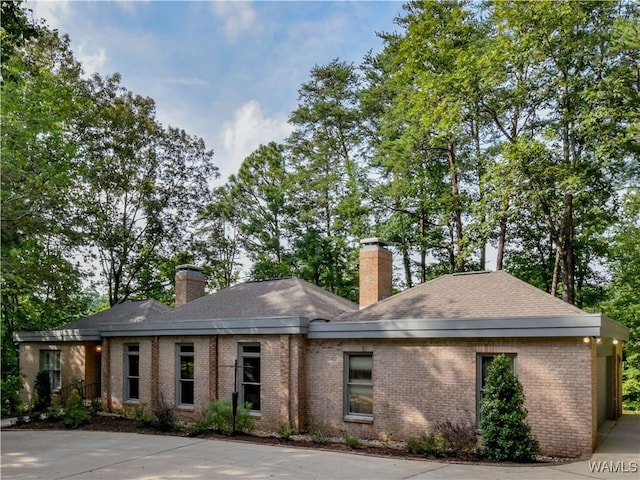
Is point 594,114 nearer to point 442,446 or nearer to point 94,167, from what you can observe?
point 442,446

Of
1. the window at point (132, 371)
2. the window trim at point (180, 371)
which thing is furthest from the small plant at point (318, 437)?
the window at point (132, 371)

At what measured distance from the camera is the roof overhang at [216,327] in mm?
13922

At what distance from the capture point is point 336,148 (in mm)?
28531

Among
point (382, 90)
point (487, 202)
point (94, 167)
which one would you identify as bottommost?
point (487, 202)

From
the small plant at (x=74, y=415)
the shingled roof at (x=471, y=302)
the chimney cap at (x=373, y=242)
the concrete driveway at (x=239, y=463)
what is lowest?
the small plant at (x=74, y=415)

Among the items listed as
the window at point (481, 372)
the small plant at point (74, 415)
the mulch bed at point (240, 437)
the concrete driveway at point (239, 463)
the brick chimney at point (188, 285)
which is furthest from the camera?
the brick chimney at point (188, 285)

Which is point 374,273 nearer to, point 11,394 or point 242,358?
point 242,358

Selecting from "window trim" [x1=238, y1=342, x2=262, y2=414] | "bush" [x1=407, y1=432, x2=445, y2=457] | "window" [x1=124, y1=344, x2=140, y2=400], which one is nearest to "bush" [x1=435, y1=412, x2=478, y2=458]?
"bush" [x1=407, y1=432, x2=445, y2=457]

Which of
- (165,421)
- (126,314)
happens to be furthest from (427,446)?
(126,314)

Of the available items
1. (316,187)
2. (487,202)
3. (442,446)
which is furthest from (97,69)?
(442,446)

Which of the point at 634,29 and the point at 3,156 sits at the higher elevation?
the point at 634,29

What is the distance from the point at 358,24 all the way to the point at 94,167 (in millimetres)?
12568

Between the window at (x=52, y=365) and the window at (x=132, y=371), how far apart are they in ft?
13.8

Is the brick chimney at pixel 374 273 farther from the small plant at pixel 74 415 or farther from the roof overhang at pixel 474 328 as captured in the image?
the small plant at pixel 74 415
